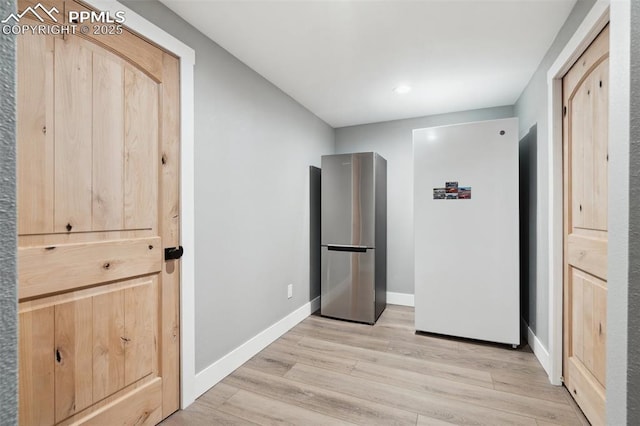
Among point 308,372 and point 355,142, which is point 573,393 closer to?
point 308,372

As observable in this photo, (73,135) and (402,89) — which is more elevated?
(402,89)

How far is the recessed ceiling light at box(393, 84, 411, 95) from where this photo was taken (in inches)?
104

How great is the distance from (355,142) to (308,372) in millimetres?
2842

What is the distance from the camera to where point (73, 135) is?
1.22 metres

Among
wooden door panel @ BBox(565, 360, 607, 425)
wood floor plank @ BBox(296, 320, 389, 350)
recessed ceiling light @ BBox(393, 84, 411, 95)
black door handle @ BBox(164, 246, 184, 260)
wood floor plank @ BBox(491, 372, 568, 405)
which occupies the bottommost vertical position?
wood floor plank @ BBox(296, 320, 389, 350)

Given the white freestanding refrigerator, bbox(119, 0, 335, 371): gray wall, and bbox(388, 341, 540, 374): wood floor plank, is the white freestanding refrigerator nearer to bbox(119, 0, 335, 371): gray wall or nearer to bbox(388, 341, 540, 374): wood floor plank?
bbox(388, 341, 540, 374): wood floor plank

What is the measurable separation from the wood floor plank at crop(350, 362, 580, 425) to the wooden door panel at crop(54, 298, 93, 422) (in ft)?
5.15

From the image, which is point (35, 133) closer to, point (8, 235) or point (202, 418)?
point (8, 235)

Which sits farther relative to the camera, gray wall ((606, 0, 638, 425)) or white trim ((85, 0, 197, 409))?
white trim ((85, 0, 197, 409))

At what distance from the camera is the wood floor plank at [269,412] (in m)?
1.57

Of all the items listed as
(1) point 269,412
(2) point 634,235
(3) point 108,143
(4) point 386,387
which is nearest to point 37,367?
(3) point 108,143

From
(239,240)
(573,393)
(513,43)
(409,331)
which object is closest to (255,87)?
(239,240)

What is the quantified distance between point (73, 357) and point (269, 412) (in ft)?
3.39

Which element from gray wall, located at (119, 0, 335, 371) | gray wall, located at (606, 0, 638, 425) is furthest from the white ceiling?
gray wall, located at (606, 0, 638, 425)
